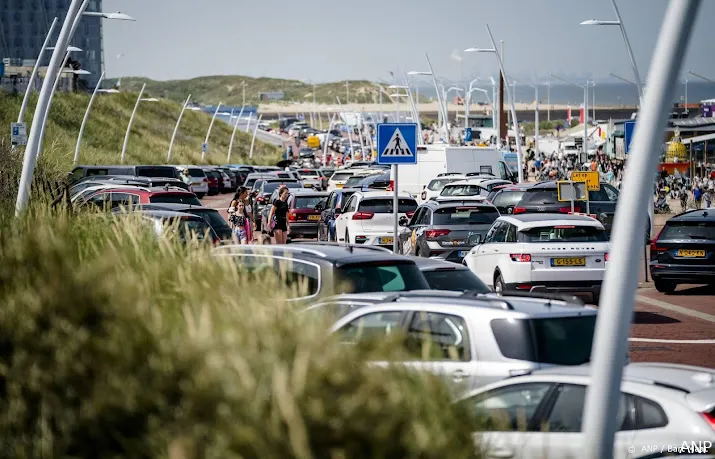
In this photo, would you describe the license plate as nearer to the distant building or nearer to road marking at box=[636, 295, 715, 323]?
road marking at box=[636, 295, 715, 323]

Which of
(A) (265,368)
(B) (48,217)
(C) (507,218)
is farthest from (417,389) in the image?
(C) (507,218)

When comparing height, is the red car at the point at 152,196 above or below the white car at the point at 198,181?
above

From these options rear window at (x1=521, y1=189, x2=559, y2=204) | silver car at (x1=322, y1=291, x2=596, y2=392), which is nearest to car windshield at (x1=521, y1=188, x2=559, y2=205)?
rear window at (x1=521, y1=189, x2=559, y2=204)

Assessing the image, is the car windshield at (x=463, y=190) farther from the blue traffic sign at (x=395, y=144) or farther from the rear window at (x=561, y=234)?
the rear window at (x=561, y=234)

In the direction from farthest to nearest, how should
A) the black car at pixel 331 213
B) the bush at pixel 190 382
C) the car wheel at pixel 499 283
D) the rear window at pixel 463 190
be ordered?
1. the rear window at pixel 463 190
2. the black car at pixel 331 213
3. the car wheel at pixel 499 283
4. the bush at pixel 190 382

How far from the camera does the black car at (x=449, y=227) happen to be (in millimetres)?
24359

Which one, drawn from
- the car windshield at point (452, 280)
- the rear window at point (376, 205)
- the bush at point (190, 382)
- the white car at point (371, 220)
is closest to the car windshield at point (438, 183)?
the white car at point (371, 220)

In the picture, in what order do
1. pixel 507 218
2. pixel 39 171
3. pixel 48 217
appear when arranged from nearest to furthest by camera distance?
1. pixel 48 217
2. pixel 507 218
3. pixel 39 171

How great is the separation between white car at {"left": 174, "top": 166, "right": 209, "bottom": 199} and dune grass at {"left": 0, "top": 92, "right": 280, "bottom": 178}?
6.33 m

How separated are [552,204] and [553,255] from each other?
13.0 meters

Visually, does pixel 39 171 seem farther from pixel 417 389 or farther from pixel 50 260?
pixel 417 389

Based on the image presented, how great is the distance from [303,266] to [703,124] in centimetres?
5098

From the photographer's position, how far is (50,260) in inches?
290

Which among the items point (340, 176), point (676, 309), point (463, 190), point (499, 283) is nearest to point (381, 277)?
point (499, 283)
